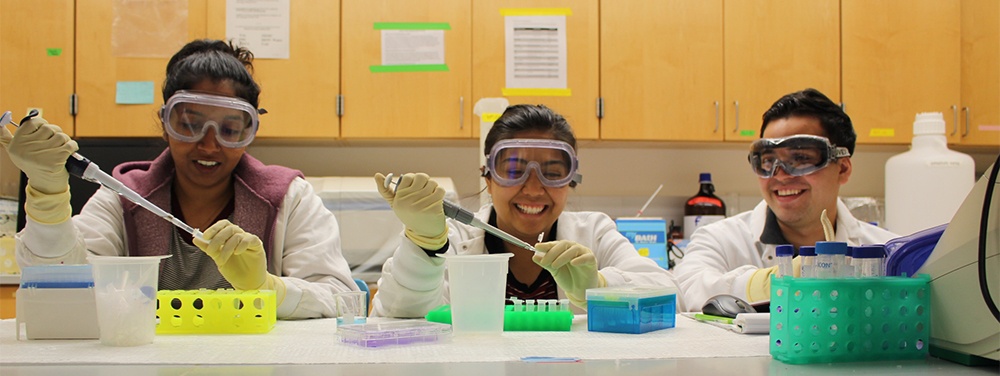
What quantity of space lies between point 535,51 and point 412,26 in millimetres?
515

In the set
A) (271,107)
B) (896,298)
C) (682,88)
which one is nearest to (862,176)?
(682,88)

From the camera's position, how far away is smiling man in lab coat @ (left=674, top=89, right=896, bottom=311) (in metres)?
1.97

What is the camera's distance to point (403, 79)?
318 cm

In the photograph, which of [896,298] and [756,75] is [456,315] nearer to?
[896,298]

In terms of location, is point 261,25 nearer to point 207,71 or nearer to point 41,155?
point 207,71

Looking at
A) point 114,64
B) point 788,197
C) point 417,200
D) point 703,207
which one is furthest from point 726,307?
point 114,64

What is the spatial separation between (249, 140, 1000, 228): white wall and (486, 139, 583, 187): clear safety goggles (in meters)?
1.63

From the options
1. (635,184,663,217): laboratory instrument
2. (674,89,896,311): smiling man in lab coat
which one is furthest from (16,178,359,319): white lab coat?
(635,184,663,217): laboratory instrument

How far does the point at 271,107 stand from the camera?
314cm

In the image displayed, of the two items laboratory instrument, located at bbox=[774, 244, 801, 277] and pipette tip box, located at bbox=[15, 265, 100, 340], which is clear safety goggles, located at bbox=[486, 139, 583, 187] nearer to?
laboratory instrument, located at bbox=[774, 244, 801, 277]

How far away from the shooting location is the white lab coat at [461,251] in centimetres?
152

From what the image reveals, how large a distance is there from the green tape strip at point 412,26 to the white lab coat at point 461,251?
1404mm

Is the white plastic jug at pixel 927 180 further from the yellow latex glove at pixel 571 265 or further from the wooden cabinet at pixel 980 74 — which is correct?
the yellow latex glove at pixel 571 265

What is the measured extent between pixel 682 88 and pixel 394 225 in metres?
1.36
